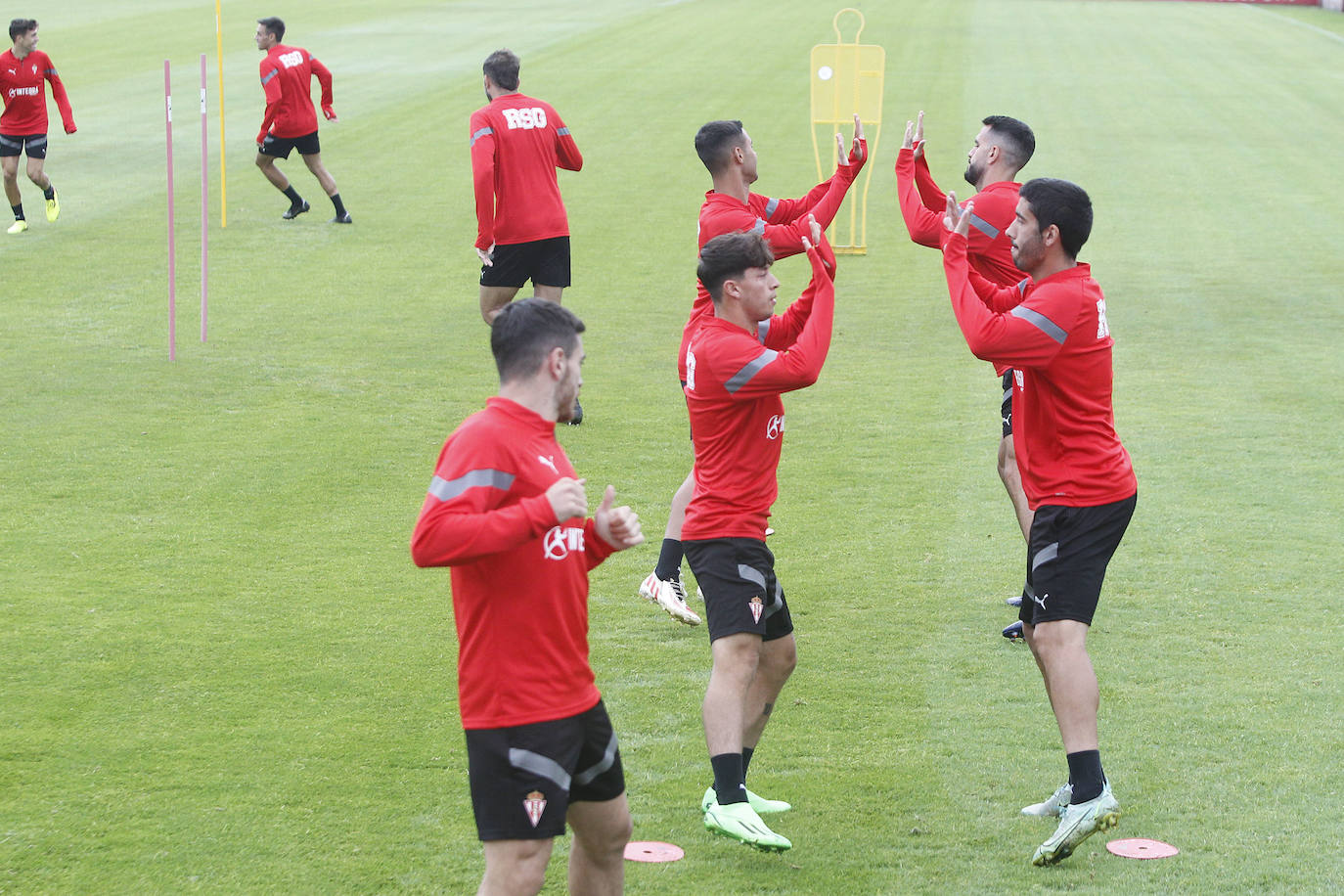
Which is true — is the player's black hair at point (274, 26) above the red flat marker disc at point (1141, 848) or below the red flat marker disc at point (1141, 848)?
above

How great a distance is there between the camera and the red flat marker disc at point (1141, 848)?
5320 mm

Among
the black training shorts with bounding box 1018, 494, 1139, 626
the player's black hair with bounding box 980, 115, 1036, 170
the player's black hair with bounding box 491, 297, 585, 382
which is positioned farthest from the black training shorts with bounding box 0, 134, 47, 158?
the player's black hair with bounding box 491, 297, 585, 382

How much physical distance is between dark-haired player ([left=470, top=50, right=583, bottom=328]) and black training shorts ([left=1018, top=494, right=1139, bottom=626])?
6106mm

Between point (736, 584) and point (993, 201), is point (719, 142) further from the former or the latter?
point (736, 584)

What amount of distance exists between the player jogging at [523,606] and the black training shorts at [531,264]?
7243mm

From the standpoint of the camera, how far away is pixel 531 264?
1138 centimetres

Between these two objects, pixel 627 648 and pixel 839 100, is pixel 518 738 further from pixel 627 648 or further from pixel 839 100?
pixel 839 100

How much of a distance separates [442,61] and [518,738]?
103 ft

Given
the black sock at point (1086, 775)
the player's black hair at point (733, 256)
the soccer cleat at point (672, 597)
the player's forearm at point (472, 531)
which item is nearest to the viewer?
the player's forearm at point (472, 531)

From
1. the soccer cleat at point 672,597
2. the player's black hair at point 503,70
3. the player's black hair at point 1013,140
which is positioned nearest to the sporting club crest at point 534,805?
the soccer cleat at point 672,597

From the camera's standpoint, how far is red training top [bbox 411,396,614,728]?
3939 mm

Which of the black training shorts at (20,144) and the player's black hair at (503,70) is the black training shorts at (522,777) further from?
the black training shorts at (20,144)

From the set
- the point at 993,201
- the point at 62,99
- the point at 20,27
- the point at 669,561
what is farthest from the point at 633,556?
the point at 62,99

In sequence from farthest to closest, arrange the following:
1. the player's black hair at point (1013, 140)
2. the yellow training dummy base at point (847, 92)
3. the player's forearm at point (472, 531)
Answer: the yellow training dummy base at point (847, 92) < the player's black hair at point (1013, 140) < the player's forearm at point (472, 531)
